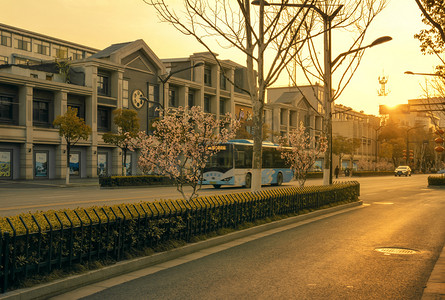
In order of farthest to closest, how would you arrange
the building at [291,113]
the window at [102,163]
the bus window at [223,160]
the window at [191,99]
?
the building at [291,113], the window at [191,99], the window at [102,163], the bus window at [223,160]

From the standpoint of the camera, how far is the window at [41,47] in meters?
77.6

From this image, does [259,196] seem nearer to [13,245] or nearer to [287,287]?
[287,287]

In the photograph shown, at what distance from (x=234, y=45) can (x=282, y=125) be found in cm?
6987

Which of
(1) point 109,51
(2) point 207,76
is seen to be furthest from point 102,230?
(2) point 207,76

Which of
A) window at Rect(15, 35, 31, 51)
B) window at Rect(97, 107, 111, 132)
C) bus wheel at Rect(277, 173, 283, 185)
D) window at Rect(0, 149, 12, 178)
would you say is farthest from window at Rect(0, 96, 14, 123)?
window at Rect(15, 35, 31, 51)

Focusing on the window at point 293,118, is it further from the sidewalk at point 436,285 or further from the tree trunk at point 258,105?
the sidewalk at point 436,285

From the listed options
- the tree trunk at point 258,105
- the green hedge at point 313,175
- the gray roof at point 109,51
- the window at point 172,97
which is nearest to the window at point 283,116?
the green hedge at point 313,175

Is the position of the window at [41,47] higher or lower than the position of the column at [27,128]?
higher

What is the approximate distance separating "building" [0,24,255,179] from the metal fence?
25.9m

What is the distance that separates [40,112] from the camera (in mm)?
43188

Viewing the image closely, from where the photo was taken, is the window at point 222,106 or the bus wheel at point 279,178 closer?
the bus wheel at point 279,178

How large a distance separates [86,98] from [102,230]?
136 ft

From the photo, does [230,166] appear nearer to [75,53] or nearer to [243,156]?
[243,156]

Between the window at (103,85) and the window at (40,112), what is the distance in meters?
5.96
